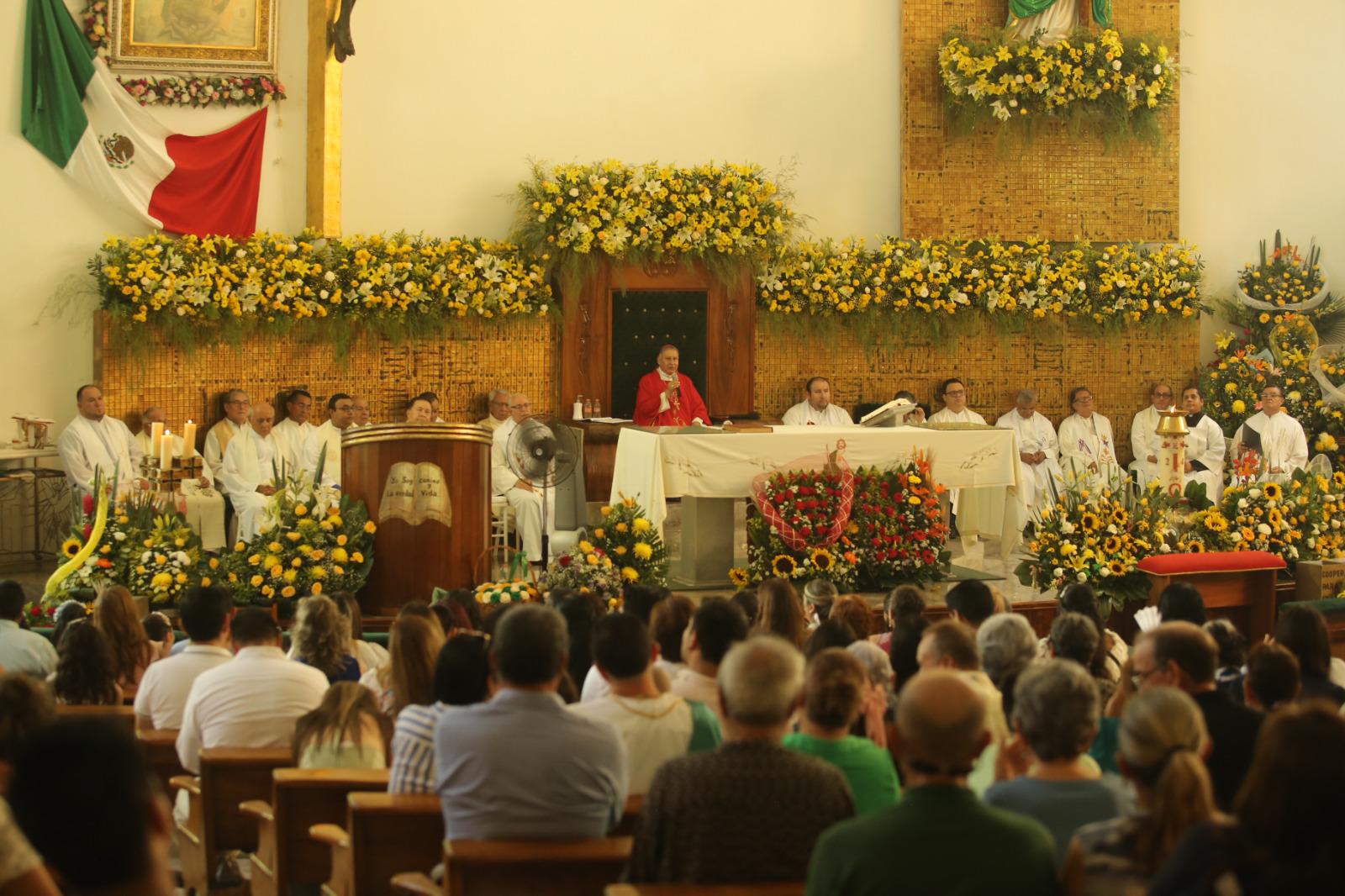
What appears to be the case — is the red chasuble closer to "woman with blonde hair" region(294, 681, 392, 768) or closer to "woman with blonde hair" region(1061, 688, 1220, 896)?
"woman with blonde hair" region(294, 681, 392, 768)

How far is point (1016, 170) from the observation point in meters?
14.2

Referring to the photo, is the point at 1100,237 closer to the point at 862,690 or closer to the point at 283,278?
the point at 283,278

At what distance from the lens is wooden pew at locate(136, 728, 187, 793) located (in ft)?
16.8

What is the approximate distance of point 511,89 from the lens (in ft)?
43.7

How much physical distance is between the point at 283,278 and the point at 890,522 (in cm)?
555

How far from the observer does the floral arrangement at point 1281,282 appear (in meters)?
14.3

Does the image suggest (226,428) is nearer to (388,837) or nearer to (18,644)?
(18,644)

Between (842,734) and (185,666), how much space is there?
8.43 ft

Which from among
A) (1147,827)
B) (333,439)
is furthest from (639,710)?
(333,439)

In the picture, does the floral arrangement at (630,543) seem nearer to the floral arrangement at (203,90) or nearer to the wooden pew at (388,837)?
the wooden pew at (388,837)

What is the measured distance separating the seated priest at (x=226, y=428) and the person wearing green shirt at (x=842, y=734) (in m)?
8.98

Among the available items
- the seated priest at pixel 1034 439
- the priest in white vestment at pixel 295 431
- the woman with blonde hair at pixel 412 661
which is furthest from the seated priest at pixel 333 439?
the woman with blonde hair at pixel 412 661

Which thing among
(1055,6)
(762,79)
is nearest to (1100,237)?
(1055,6)

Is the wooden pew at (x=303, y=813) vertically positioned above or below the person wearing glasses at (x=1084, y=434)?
below
